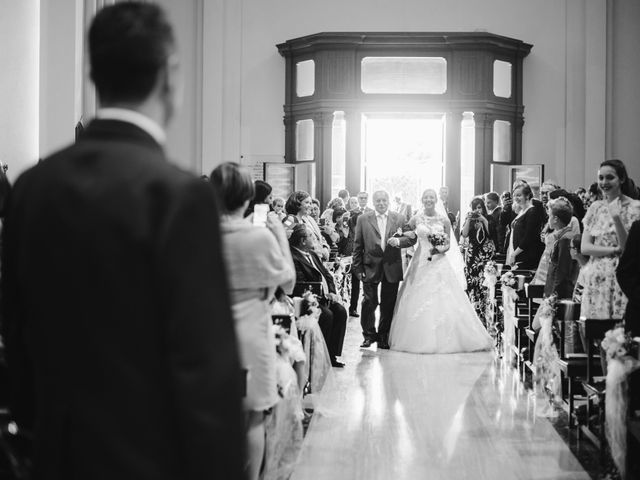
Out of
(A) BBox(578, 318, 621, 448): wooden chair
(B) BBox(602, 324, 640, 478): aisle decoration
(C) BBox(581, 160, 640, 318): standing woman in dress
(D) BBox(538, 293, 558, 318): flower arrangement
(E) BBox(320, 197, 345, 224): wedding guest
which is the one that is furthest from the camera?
(E) BBox(320, 197, 345, 224): wedding guest

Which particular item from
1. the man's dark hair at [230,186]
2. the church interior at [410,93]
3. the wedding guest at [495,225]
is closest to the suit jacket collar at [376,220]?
the wedding guest at [495,225]

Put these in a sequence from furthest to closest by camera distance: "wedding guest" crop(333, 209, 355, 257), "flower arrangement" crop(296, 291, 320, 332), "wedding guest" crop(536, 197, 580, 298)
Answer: "wedding guest" crop(333, 209, 355, 257) → "wedding guest" crop(536, 197, 580, 298) → "flower arrangement" crop(296, 291, 320, 332)

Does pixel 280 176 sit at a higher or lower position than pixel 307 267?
higher

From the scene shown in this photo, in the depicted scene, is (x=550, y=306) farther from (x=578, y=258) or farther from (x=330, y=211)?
(x=330, y=211)

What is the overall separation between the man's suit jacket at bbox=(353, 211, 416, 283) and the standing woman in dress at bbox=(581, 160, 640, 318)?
11.8 ft

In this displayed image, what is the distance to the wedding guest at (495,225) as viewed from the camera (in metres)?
11.7

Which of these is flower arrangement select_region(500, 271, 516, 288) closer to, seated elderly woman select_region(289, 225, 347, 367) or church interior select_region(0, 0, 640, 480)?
seated elderly woman select_region(289, 225, 347, 367)

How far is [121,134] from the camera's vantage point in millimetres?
1591

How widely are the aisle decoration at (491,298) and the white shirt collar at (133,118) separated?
8.40m

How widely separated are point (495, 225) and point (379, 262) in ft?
10.4

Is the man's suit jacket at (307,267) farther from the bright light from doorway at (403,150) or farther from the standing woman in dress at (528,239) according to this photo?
the bright light from doorway at (403,150)

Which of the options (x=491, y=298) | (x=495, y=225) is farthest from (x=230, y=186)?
(x=495, y=225)

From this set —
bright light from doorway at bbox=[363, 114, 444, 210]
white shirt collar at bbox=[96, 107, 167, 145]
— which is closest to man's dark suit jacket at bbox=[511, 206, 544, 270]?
white shirt collar at bbox=[96, 107, 167, 145]

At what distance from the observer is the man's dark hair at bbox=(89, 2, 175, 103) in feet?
5.19
